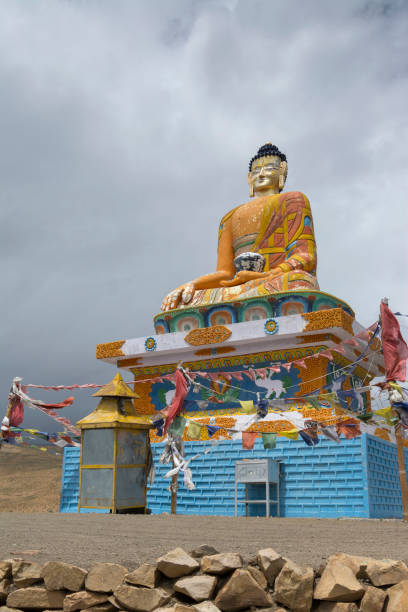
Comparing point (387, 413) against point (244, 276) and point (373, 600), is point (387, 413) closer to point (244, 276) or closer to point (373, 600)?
point (373, 600)

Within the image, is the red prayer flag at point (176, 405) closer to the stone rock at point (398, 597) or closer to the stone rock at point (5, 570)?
the stone rock at point (5, 570)

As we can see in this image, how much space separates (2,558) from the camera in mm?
3799

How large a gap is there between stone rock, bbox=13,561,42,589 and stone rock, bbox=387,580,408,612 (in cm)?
201

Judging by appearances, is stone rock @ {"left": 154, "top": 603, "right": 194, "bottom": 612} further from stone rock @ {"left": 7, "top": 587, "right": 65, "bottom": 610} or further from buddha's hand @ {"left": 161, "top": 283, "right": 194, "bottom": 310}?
buddha's hand @ {"left": 161, "top": 283, "right": 194, "bottom": 310}

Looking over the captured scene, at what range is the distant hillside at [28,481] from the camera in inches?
582

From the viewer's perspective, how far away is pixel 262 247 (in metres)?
15.6

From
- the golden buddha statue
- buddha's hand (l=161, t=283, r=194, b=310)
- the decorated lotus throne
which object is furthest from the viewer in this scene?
buddha's hand (l=161, t=283, r=194, b=310)

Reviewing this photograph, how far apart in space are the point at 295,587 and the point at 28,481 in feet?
57.9

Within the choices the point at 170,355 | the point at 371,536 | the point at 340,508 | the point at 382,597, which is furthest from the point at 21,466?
the point at 382,597

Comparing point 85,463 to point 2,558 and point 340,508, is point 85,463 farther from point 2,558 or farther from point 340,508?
point 2,558

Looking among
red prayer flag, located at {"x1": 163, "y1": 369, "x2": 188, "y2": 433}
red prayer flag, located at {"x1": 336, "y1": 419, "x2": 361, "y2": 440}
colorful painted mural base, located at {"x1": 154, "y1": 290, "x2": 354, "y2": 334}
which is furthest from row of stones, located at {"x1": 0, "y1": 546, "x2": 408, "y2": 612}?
colorful painted mural base, located at {"x1": 154, "y1": 290, "x2": 354, "y2": 334}

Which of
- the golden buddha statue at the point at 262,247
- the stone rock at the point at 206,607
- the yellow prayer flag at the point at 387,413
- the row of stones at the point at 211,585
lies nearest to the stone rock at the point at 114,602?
the row of stones at the point at 211,585

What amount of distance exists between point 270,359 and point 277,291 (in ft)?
5.55

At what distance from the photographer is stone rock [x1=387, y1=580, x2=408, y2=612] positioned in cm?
275
